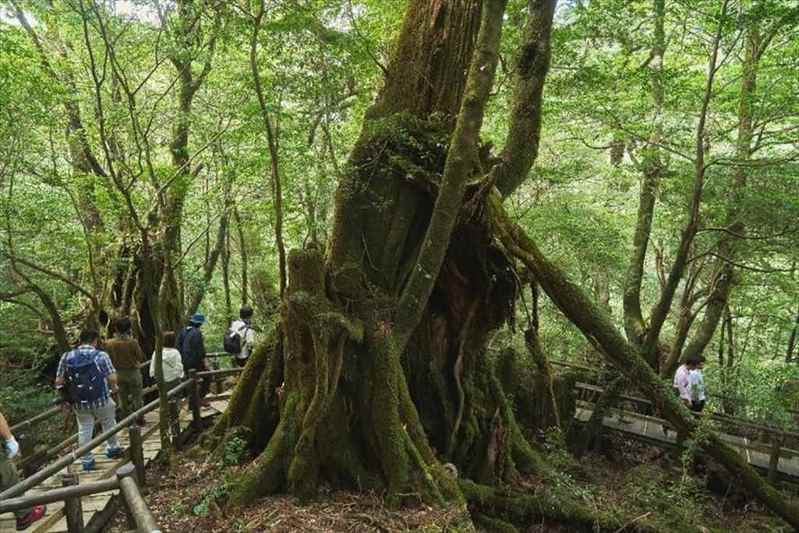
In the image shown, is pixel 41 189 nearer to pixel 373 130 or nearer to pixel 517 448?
pixel 373 130

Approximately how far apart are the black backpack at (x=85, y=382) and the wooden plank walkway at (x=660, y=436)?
995 centimetres

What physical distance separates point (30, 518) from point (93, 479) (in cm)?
138

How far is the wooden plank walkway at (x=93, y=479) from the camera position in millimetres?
5560

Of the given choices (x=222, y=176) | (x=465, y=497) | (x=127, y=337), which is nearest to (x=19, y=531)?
(x=127, y=337)

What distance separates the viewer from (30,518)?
5.51 m

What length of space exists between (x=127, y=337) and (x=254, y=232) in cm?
1116

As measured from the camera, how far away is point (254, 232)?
19.7 meters

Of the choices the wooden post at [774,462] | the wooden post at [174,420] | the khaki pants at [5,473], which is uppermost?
the khaki pants at [5,473]

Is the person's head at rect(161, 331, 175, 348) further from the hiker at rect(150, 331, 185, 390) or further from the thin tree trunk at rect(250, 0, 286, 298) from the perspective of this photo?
the thin tree trunk at rect(250, 0, 286, 298)

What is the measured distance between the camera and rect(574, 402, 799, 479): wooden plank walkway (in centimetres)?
1057

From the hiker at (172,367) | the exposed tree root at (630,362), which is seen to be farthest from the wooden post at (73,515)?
the exposed tree root at (630,362)

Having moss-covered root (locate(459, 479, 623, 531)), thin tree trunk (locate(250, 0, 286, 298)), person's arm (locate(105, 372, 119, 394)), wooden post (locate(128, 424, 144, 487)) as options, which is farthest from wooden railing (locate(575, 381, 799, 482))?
person's arm (locate(105, 372, 119, 394))

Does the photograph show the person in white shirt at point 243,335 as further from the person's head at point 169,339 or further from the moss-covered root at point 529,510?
the moss-covered root at point 529,510

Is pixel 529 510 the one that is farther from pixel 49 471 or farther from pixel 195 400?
pixel 195 400
